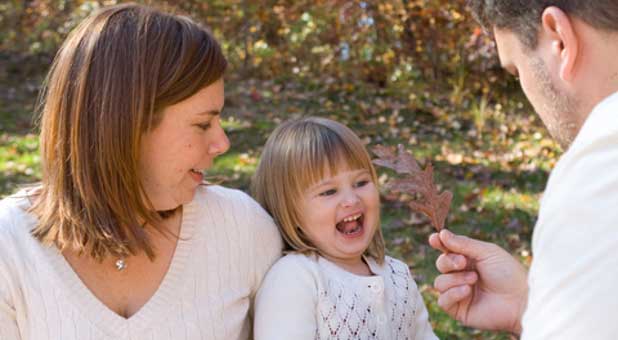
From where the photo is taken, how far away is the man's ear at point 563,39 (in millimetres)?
1530

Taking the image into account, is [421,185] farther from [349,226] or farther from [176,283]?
[176,283]

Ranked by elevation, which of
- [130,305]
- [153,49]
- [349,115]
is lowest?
[349,115]

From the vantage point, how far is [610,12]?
59.3 inches

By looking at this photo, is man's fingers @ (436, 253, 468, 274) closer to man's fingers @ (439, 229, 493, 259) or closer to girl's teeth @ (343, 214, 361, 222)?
man's fingers @ (439, 229, 493, 259)

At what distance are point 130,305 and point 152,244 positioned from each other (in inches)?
7.7

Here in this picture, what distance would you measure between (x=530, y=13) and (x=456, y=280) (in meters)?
0.87

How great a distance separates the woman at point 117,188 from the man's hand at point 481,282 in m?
0.72

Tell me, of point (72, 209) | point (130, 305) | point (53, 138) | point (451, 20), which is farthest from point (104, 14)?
point (451, 20)

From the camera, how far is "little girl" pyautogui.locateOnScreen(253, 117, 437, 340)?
104 inches

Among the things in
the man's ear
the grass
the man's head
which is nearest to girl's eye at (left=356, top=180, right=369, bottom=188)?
the man's head

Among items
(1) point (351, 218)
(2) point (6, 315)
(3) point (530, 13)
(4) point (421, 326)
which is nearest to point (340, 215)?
(1) point (351, 218)

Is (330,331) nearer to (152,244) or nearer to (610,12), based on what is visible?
(152,244)

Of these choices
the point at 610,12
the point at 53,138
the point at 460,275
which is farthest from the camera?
the point at 53,138

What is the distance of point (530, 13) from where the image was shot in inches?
65.3
